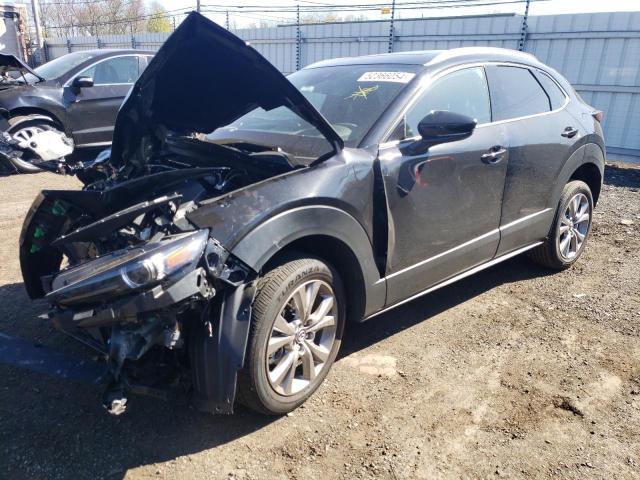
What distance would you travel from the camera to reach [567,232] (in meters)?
4.79

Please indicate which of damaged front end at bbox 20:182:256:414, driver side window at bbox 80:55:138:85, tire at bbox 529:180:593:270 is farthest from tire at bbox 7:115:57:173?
tire at bbox 529:180:593:270

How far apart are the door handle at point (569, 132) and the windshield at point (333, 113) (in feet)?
5.27

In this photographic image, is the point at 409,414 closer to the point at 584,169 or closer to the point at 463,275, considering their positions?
the point at 463,275

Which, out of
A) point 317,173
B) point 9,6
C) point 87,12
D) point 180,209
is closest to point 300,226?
point 317,173

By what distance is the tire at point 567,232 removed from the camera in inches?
181

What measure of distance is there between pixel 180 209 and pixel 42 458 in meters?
1.34

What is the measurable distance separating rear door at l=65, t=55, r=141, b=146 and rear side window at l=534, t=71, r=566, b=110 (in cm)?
648

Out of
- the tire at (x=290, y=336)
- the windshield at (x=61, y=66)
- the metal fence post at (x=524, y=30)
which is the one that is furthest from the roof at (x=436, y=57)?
the metal fence post at (x=524, y=30)

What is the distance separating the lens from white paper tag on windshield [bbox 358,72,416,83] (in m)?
3.48

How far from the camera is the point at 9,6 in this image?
23234 mm

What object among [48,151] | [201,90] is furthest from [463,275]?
[48,151]

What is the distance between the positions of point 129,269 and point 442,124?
1950 millimetres

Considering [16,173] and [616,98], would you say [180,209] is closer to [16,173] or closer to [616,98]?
[16,173]

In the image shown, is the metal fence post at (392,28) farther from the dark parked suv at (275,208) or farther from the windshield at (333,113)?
the windshield at (333,113)
